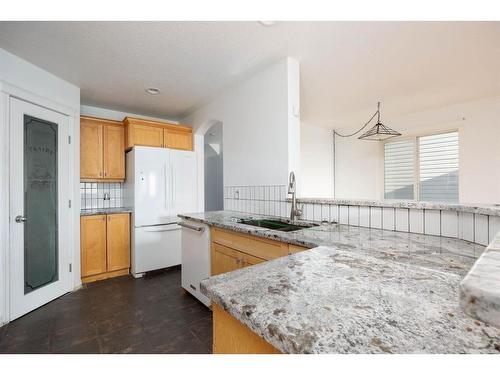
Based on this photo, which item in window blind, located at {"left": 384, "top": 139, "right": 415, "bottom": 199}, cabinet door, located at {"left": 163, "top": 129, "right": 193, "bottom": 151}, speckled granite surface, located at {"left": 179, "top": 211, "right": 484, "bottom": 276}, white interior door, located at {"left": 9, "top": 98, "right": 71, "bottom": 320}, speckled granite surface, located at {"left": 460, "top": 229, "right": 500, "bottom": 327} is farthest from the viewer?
window blind, located at {"left": 384, "top": 139, "right": 415, "bottom": 199}

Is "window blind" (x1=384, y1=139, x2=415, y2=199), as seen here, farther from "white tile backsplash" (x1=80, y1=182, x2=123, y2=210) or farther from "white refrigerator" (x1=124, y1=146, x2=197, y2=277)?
"white tile backsplash" (x1=80, y1=182, x2=123, y2=210)

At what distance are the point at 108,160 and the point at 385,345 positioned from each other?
3560mm

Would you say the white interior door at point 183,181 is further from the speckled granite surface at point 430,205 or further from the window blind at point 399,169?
the window blind at point 399,169

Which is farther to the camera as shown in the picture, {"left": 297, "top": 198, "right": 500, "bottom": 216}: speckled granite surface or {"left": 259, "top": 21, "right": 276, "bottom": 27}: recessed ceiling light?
{"left": 259, "top": 21, "right": 276, "bottom": 27}: recessed ceiling light

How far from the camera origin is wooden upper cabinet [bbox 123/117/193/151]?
314cm

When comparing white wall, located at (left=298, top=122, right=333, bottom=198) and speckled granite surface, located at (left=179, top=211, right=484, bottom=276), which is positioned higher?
white wall, located at (left=298, top=122, right=333, bottom=198)

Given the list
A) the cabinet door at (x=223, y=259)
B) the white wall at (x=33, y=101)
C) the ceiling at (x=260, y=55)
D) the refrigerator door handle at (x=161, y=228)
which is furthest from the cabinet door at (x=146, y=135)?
the cabinet door at (x=223, y=259)

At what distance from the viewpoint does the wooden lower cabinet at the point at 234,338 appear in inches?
22.2

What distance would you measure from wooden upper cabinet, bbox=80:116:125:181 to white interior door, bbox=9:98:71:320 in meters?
0.46

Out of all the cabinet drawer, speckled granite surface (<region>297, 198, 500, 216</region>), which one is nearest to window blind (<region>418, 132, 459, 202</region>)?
speckled granite surface (<region>297, 198, 500, 216</region>)

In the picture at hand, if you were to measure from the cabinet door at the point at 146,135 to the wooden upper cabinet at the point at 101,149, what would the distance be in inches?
10.8

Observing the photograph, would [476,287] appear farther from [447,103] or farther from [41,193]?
[447,103]
